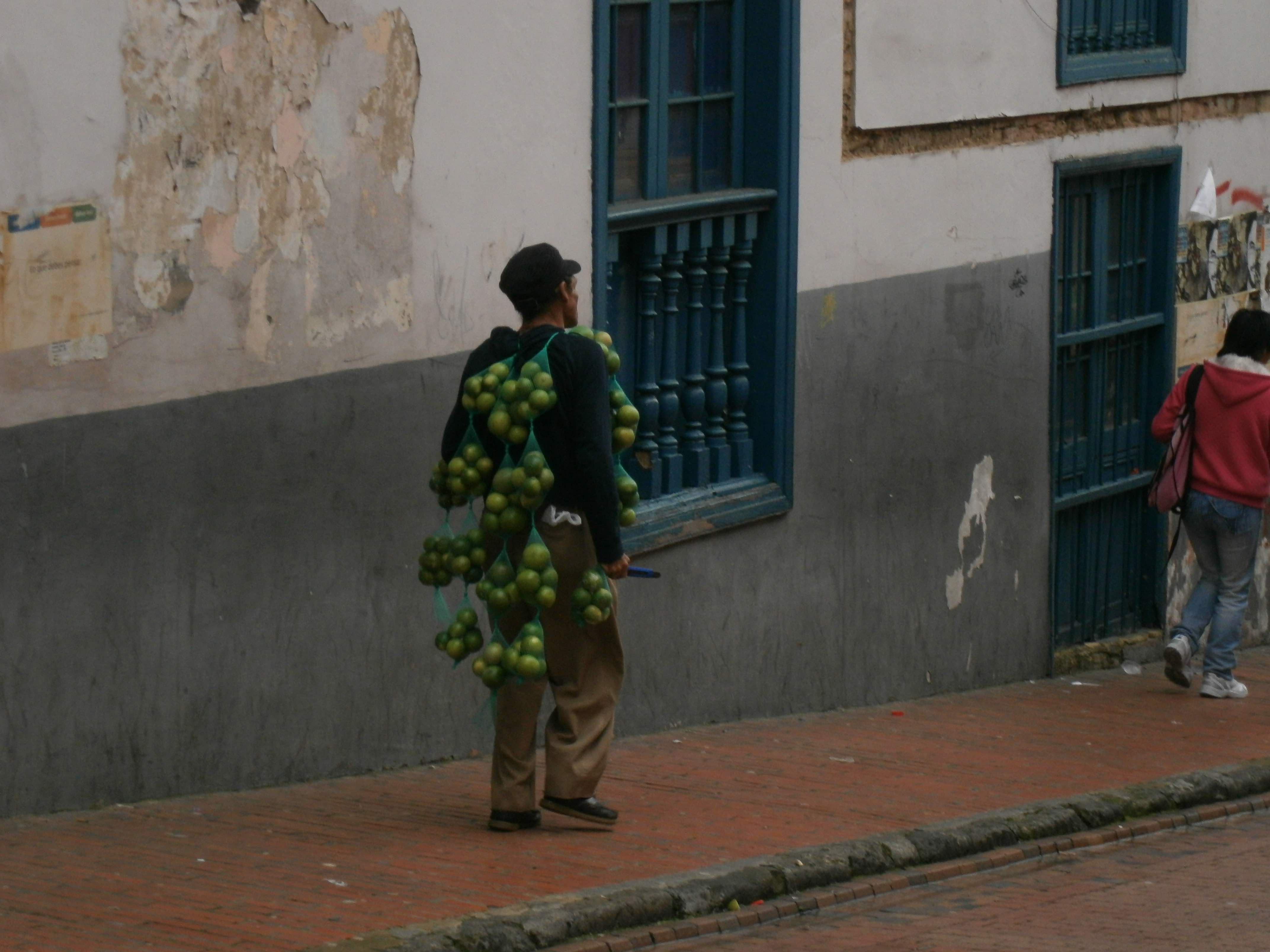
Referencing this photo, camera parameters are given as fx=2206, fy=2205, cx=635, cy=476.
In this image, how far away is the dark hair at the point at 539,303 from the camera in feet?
21.6

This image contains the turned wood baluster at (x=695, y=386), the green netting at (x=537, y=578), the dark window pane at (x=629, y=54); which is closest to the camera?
the green netting at (x=537, y=578)

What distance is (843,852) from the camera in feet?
23.0

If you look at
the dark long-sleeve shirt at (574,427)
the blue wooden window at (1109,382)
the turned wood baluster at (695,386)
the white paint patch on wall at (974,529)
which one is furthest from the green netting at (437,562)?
the blue wooden window at (1109,382)

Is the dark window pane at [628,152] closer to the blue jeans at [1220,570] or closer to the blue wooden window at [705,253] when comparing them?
the blue wooden window at [705,253]

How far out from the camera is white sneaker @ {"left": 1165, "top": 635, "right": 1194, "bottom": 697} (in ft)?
34.6

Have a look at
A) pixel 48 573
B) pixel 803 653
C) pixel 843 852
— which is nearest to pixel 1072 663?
pixel 803 653

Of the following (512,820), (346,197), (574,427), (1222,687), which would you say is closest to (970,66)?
(1222,687)

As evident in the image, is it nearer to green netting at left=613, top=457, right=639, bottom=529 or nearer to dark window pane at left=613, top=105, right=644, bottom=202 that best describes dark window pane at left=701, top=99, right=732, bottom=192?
dark window pane at left=613, top=105, right=644, bottom=202

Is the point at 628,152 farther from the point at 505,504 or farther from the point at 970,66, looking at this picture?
the point at 505,504

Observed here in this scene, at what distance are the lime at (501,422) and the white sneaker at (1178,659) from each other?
511cm

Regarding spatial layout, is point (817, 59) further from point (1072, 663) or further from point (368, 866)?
point (368, 866)

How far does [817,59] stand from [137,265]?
12.1 feet

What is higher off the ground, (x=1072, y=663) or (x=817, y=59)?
(x=817, y=59)

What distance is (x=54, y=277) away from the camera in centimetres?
666
